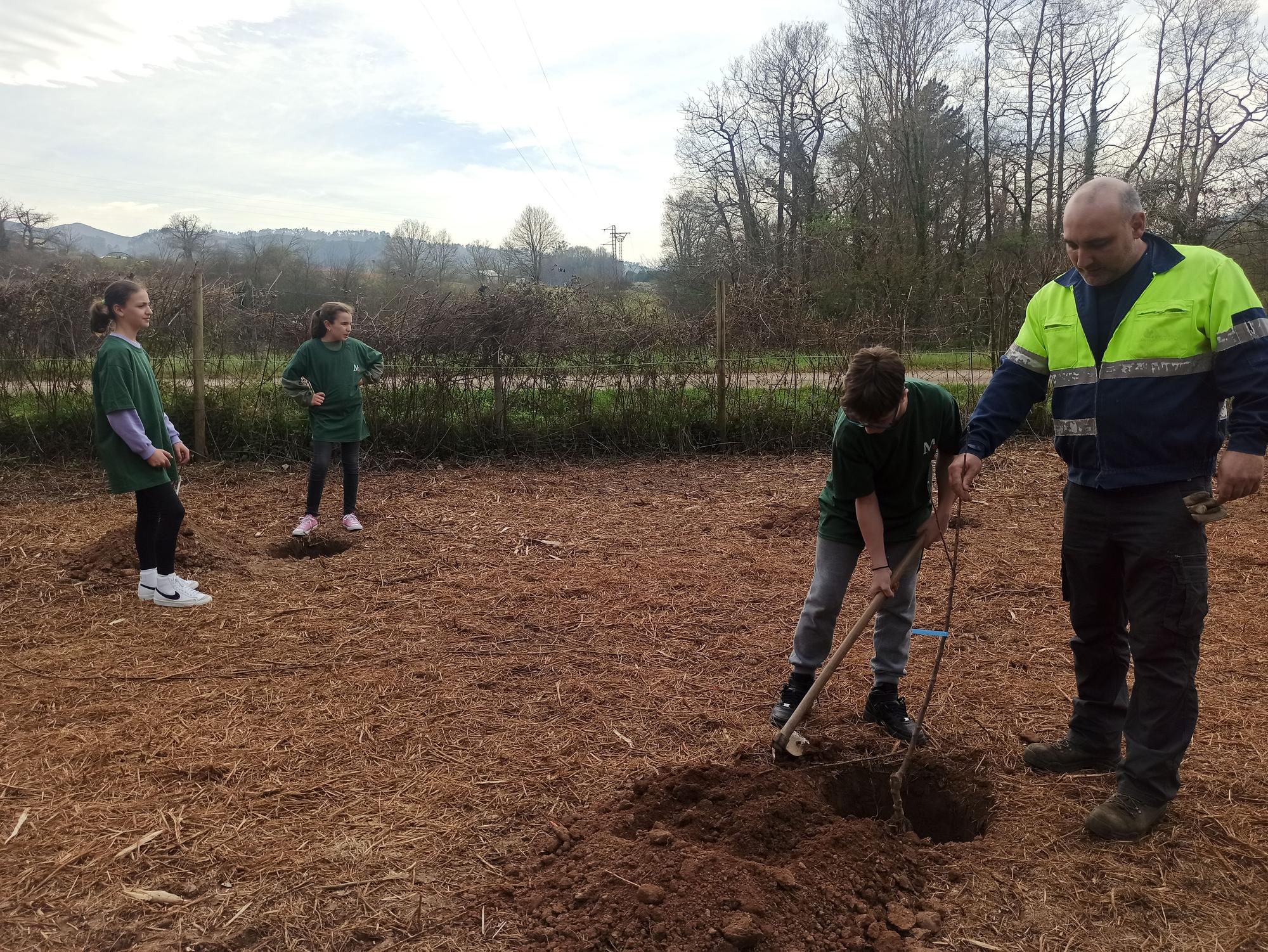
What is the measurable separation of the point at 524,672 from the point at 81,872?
6.28ft

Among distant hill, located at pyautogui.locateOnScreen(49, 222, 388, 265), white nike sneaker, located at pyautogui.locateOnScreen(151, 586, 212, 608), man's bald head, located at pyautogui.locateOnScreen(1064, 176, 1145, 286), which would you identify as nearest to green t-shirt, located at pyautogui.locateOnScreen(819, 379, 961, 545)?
man's bald head, located at pyautogui.locateOnScreen(1064, 176, 1145, 286)

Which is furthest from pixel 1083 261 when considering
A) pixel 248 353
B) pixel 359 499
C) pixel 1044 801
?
pixel 248 353

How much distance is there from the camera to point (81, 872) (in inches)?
→ 97.0

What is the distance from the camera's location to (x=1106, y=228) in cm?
245

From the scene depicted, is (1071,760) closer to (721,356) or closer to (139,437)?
(139,437)

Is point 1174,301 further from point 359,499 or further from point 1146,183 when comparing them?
point 1146,183

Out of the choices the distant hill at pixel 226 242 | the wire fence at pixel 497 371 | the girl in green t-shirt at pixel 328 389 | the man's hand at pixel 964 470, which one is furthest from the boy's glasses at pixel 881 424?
the distant hill at pixel 226 242

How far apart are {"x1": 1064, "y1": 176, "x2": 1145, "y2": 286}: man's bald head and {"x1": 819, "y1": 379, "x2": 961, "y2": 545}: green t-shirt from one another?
0.62 meters

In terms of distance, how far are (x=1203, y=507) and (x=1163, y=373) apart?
1.36 ft

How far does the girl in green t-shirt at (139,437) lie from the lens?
Result: 4.53 meters

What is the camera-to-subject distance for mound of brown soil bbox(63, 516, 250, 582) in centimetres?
536

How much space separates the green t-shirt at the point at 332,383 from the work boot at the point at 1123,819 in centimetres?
522

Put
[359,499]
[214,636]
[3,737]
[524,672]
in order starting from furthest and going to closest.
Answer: [359,499]
[214,636]
[524,672]
[3,737]

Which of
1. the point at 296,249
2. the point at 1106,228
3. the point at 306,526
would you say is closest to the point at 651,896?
the point at 1106,228
